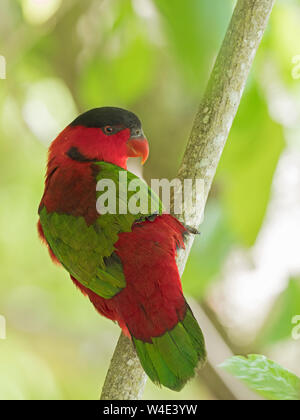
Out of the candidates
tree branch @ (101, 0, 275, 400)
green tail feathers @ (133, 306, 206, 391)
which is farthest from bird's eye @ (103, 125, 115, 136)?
green tail feathers @ (133, 306, 206, 391)

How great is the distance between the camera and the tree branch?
3.11 feet

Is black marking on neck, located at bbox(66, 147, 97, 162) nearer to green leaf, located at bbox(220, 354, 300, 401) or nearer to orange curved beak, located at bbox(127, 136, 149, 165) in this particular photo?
orange curved beak, located at bbox(127, 136, 149, 165)

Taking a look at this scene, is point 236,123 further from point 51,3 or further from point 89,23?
point 89,23

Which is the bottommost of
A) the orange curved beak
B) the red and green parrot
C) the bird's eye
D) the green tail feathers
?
the green tail feathers

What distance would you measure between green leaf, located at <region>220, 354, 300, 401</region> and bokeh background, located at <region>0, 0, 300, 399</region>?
1.08 feet

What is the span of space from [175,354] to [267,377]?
5.9 inches

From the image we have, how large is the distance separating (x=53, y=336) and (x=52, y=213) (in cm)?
104

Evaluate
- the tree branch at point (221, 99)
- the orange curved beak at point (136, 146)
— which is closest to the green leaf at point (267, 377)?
the tree branch at point (221, 99)

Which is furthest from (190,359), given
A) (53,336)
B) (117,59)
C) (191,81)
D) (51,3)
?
(53,336)

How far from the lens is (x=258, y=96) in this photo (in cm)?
112

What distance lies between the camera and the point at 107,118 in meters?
1.03

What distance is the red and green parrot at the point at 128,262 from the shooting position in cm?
79

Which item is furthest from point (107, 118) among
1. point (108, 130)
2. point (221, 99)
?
point (221, 99)
